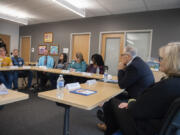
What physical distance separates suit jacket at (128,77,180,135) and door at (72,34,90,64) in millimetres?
4366

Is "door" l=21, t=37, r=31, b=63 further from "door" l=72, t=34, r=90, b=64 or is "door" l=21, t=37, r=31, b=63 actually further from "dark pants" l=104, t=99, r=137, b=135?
"dark pants" l=104, t=99, r=137, b=135

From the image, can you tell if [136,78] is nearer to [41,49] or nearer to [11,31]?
[41,49]

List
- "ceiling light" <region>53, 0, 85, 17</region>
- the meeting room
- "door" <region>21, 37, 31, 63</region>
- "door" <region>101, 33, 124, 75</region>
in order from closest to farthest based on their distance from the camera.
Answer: the meeting room, "ceiling light" <region>53, 0, 85, 17</region>, "door" <region>101, 33, 124, 75</region>, "door" <region>21, 37, 31, 63</region>

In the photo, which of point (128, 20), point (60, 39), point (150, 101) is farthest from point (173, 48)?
point (60, 39)

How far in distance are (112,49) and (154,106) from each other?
4118mm

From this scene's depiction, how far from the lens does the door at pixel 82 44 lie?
17.6 feet

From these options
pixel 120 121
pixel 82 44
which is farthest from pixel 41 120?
pixel 82 44

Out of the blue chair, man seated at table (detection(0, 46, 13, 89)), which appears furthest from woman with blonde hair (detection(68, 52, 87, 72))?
the blue chair

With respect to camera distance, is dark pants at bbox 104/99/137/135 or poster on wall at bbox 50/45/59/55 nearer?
dark pants at bbox 104/99/137/135

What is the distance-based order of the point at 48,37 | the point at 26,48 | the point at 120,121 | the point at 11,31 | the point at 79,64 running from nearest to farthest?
the point at 120,121, the point at 79,64, the point at 48,37, the point at 11,31, the point at 26,48

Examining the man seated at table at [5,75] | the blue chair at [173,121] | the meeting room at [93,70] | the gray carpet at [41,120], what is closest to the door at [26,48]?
the meeting room at [93,70]

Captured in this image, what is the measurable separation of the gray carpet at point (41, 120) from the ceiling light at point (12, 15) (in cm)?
365

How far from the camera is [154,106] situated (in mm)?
938

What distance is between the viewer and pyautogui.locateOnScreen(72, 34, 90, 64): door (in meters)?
5.36
